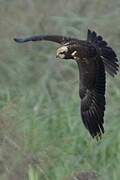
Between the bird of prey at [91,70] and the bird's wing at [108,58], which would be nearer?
the bird of prey at [91,70]

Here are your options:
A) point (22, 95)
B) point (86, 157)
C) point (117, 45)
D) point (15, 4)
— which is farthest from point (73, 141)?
point (15, 4)

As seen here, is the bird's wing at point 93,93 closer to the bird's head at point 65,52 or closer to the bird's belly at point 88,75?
the bird's belly at point 88,75

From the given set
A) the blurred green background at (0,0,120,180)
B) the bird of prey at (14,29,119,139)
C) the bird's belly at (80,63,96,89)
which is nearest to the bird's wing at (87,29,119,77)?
the bird of prey at (14,29,119,139)

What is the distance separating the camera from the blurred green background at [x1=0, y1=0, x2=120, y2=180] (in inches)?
293

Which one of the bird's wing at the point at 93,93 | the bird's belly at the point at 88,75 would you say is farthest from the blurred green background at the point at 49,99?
the bird's belly at the point at 88,75

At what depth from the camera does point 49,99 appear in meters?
9.16

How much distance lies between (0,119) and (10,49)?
2814mm

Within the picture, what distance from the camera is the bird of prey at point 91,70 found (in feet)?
22.2

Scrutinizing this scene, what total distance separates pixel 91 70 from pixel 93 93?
0.13 m

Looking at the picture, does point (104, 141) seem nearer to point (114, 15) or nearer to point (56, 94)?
point (56, 94)

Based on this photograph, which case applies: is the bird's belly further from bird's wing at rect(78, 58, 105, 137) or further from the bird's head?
the bird's head

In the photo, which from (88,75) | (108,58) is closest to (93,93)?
(88,75)

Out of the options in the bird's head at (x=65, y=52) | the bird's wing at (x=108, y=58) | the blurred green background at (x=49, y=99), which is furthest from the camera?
the blurred green background at (x=49, y=99)

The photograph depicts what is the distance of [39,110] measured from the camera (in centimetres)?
877
